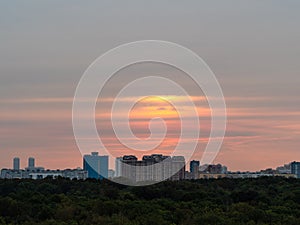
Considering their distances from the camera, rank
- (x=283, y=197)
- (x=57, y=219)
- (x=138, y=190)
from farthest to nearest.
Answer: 1. (x=138, y=190)
2. (x=283, y=197)
3. (x=57, y=219)

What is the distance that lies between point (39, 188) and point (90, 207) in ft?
175

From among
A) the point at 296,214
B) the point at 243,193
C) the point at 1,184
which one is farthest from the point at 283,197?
the point at 1,184

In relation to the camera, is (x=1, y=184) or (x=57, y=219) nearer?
(x=57, y=219)

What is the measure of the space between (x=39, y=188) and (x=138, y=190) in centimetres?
1804

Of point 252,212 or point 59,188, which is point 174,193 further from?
point 252,212

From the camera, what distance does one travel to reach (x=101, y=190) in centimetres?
12256

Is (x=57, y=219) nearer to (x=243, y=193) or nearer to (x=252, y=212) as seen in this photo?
(x=252, y=212)

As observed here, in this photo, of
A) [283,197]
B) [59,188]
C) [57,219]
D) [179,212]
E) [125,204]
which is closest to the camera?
[57,219]

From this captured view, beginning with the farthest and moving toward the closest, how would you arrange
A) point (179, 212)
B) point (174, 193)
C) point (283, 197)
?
1. point (174, 193)
2. point (283, 197)
3. point (179, 212)

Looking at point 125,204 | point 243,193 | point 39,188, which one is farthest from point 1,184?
point 125,204

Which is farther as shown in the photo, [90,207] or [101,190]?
[101,190]

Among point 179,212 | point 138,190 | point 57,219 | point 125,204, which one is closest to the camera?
point 57,219

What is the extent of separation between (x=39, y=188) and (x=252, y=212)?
64298 mm

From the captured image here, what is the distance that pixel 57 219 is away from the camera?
7438 cm
